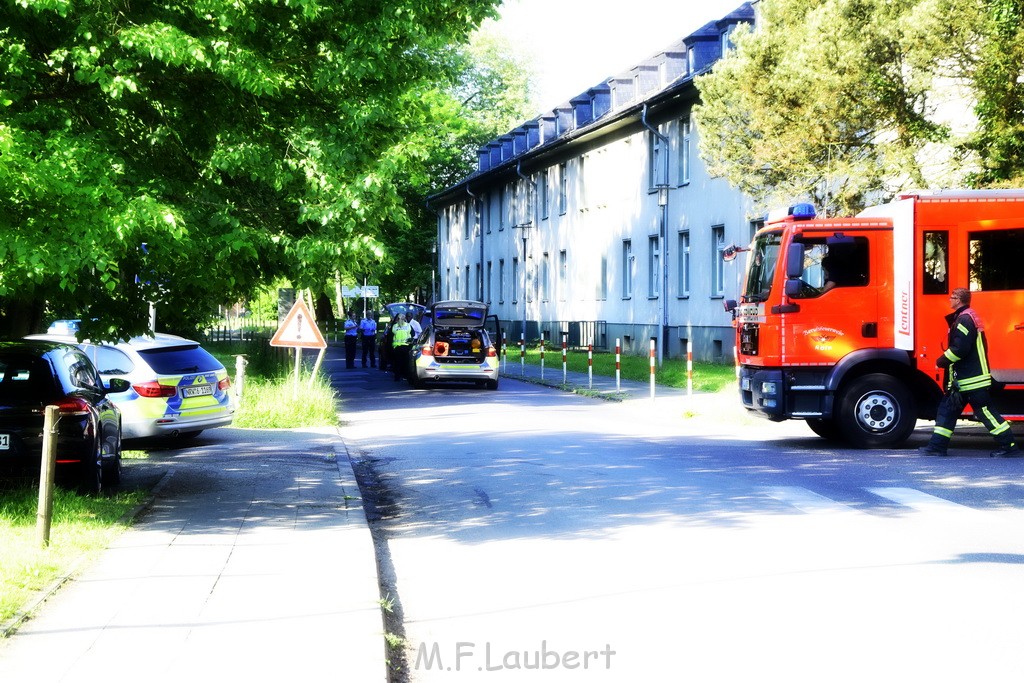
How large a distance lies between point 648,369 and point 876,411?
59.6ft

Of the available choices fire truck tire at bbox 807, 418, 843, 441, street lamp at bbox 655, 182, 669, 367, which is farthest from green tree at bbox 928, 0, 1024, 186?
street lamp at bbox 655, 182, 669, 367

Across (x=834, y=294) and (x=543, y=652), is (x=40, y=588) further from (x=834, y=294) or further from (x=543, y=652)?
(x=834, y=294)

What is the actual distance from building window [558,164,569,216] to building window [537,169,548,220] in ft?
7.43

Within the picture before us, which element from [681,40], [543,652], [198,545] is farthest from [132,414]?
[681,40]

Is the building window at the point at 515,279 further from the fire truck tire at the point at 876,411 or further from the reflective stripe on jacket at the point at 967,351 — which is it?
the reflective stripe on jacket at the point at 967,351

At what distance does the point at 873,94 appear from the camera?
2184 centimetres

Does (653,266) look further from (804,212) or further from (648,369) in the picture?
(804,212)

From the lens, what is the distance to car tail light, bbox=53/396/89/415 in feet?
33.8

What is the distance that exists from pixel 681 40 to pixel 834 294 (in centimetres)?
2974

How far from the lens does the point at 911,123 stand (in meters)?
21.5

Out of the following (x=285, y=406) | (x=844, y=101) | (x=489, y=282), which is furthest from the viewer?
(x=489, y=282)

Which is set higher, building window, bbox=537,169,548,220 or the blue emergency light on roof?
building window, bbox=537,169,548,220

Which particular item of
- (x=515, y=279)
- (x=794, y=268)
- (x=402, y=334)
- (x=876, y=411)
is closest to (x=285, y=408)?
(x=794, y=268)

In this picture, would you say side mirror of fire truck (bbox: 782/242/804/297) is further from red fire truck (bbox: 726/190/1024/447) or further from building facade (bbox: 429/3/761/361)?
building facade (bbox: 429/3/761/361)
